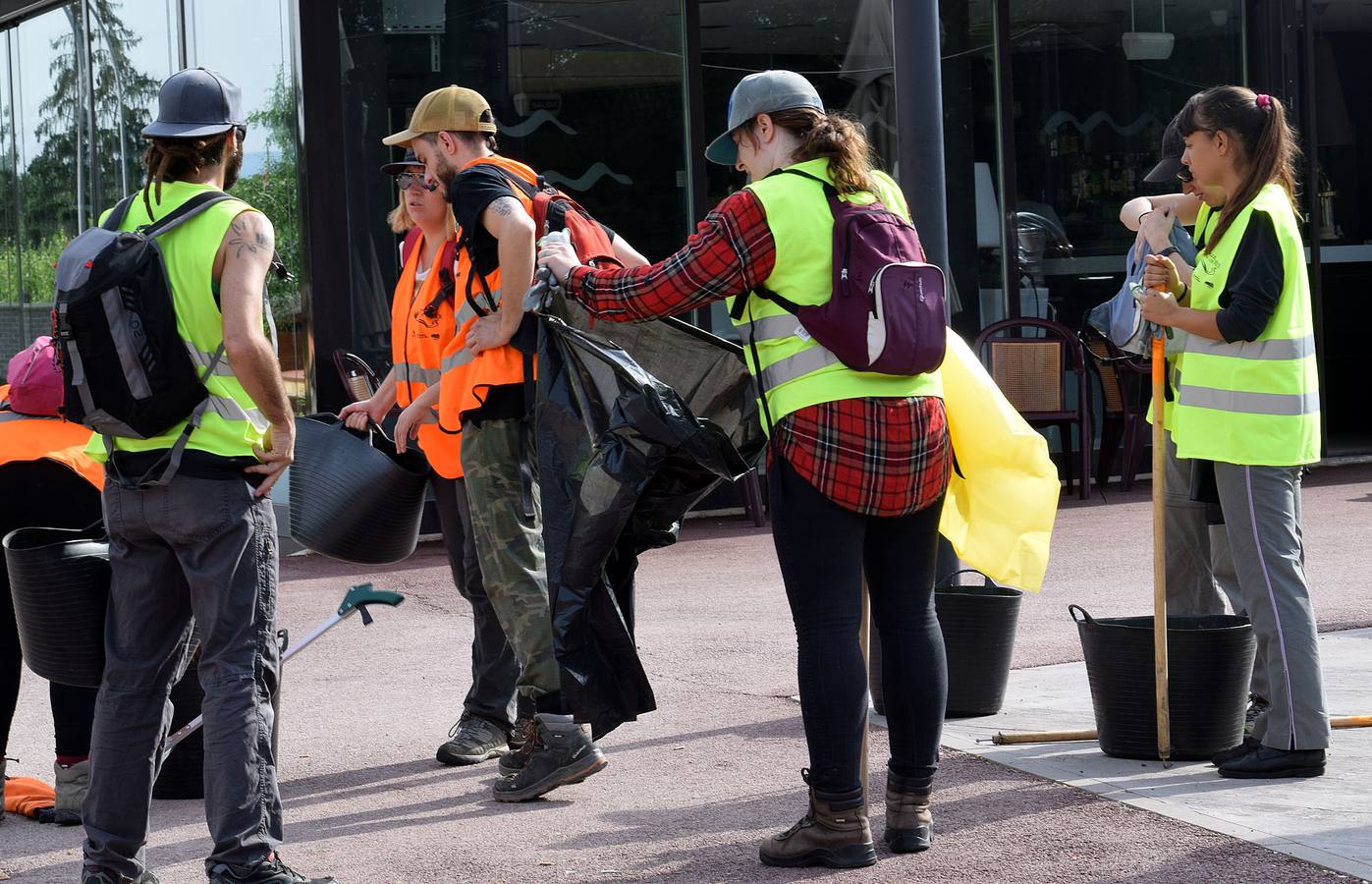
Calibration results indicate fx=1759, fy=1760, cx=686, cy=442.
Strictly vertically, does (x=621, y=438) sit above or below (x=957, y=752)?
above

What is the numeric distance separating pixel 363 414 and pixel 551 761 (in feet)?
4.07

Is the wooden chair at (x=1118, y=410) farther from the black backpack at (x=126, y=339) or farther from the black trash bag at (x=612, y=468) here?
the black backpack at (x=126, y=339)

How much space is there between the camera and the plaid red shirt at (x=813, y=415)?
4109 mm

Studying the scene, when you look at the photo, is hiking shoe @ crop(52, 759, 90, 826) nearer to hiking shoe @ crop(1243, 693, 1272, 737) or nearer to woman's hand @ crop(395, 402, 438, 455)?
woman's hand @ crop(395, 402, 438, 455)

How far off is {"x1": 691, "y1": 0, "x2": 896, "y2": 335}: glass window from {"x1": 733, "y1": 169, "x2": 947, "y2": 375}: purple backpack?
22.4 ft

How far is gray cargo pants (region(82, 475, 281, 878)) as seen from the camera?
401 centimetres

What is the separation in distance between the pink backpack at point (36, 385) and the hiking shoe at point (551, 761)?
162cm

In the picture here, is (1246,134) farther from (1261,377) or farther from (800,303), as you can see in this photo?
(800,303)

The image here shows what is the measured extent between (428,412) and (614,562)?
106 centimetres

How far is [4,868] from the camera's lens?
4.50m

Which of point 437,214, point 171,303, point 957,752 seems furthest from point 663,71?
point 171,303

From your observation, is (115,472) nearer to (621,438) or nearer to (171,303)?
(171,303)

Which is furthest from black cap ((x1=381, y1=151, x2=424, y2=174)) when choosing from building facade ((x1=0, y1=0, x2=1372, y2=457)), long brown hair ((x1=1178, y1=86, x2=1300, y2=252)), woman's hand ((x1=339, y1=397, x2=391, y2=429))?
building facade ((x1=0, y1=0, x2=1372, y2=457))

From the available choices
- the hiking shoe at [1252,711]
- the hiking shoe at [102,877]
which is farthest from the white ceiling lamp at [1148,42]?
the hiking shoe at [102,877]
